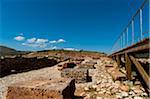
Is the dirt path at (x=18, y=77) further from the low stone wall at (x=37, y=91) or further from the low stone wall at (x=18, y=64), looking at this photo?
the low stone wall at (x=37, y=91)

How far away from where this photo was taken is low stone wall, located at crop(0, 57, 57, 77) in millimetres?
12408

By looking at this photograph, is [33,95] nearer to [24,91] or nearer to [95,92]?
[24,91]

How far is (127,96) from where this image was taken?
5477mm

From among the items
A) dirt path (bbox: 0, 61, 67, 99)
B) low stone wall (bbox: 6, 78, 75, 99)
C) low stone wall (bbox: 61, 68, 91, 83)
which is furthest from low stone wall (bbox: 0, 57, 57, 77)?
low stone wall (bbox: 6, 78, 75, 99)

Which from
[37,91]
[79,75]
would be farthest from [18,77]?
[37,91]

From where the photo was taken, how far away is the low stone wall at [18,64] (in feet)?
40.7

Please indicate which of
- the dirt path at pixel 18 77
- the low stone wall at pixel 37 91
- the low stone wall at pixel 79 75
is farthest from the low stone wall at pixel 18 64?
the low stone wall at pixel 37 91

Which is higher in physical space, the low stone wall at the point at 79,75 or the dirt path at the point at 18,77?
the low stone wall at the point at 79,75

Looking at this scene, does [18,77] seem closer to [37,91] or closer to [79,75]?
[79,75]

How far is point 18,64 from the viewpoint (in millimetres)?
14789

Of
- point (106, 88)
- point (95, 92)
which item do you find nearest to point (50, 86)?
point (95, 92)

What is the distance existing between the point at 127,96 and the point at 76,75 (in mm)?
2889

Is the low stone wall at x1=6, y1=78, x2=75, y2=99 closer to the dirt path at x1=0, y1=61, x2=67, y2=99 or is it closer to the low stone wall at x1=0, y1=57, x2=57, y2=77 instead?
the dirt path at x1=0, y1=61, x2=67, y2=99

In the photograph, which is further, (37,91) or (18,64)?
(18,64)
